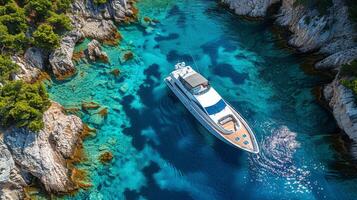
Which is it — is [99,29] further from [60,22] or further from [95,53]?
[60,22]

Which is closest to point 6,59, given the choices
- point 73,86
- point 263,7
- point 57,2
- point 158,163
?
point 73,86

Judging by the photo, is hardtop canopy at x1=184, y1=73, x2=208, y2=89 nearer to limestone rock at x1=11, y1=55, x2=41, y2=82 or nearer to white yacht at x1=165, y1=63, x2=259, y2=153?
white yacht at x1=165, y1=63, x2=259, y2=153

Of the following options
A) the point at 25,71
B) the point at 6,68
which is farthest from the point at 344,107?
the point at 6,68

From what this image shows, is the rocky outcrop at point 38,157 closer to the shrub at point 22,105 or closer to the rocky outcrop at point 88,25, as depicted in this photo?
the shrub at point 22,105

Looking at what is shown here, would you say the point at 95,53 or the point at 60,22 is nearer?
the point at 60,22

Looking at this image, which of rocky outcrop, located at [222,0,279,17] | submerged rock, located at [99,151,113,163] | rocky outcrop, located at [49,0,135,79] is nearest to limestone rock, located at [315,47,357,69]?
rocky outcrop, located at [222,0,279,17]

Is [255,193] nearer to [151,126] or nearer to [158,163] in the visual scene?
[158,163]
